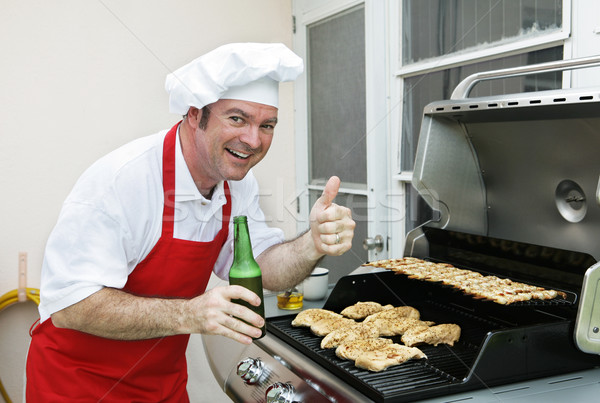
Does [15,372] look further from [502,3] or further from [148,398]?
[502,3]

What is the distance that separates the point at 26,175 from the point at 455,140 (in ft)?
6.98

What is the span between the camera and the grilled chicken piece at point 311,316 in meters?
1.45

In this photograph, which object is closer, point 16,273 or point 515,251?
point 515,251

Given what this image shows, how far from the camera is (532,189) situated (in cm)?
156

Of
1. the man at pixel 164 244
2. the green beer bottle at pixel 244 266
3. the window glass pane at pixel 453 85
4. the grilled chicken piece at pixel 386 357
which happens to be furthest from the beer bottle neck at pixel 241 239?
the window glass pane at pixel 453 85

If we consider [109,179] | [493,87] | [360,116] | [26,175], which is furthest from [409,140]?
[26,175]

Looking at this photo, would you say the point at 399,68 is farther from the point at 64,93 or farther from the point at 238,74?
the point at 64,93

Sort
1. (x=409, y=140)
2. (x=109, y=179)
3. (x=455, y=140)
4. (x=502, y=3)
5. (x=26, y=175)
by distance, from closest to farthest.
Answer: (x=109, y=179), (x=455, y=140), (x=502, y=3), (x=409, y=140), (x=26, y=175)

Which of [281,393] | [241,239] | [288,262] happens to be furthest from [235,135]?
[281,393]

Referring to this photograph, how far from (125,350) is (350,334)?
666 mm

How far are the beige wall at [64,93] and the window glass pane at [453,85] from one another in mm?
1279

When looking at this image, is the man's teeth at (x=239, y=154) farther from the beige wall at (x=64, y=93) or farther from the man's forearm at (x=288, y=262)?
the beige wall at (x=64, y=93)

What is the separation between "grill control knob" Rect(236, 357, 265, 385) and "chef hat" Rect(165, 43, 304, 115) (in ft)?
2.32

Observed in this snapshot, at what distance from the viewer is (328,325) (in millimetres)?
1415
